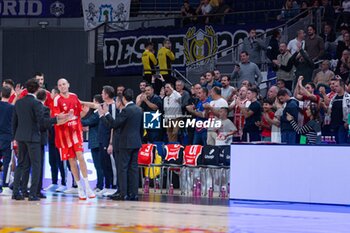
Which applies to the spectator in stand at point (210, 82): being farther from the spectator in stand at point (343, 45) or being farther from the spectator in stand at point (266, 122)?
the spectator in stand at point (266, 122)

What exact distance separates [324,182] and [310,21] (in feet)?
28.2

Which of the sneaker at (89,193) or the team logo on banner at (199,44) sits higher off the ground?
the team logo on banner at (199,44)

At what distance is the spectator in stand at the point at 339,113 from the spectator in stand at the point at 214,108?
8.73 feet

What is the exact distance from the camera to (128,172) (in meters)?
18.7

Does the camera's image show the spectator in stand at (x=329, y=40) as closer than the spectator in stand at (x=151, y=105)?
No

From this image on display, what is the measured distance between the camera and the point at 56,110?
728 inches

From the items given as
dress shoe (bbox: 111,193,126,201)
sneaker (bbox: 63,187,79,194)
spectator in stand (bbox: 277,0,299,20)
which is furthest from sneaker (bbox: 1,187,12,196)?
spectator in stand (bbox: 277,0,299,20)

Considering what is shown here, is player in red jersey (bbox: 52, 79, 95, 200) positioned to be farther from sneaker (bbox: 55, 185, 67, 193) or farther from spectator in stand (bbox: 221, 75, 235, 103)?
spectator in stand (bbox: 221, 75, 235, 103)

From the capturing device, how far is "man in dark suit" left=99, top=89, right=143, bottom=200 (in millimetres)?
18531

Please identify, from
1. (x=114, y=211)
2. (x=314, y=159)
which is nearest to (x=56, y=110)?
(x=114, y=211)

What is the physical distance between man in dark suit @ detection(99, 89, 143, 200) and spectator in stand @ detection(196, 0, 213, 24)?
10894 millimetres

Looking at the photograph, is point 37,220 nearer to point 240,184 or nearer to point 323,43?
point 240,184

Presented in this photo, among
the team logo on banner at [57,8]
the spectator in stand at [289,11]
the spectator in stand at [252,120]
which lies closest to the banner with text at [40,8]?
the team logo on banner at [57,8]

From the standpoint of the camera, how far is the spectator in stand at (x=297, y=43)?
2389cm
